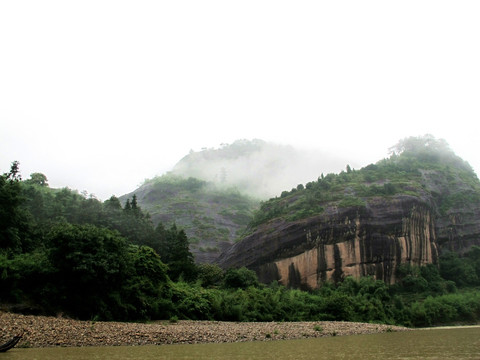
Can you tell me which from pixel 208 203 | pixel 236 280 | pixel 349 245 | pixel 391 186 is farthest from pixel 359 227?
pixel 208 203

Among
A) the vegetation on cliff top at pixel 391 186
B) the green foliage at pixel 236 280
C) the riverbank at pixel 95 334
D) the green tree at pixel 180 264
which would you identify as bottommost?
the riverbank at pixel 95 334

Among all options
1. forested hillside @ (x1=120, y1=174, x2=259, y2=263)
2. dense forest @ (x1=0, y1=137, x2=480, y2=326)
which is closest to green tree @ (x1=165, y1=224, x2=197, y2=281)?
dense forest @ (x1=0, y1=137, x2=480, y2=326)

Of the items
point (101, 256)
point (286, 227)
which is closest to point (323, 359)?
point (101, 256)

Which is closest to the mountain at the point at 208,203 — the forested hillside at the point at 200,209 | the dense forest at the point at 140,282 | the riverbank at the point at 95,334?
the forested hillside at the point at 200,209

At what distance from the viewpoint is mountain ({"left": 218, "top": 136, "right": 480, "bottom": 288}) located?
73688 mm

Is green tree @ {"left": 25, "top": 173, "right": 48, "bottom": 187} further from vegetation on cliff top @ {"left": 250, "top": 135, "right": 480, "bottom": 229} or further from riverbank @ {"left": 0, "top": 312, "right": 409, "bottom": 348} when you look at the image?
riverbank @ {"left": 0, "top": 312, "right": 409, "bottom": 348}

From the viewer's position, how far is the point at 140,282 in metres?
36.8

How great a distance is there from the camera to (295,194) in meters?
94.4

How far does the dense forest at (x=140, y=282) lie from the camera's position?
30094mm

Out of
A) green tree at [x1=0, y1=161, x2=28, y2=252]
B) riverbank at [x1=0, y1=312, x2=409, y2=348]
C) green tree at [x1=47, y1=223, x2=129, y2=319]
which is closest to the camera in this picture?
riverbank at [x1=0, y1=312, x2=409, y2=348]

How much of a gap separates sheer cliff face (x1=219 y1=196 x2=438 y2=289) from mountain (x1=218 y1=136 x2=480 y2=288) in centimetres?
18

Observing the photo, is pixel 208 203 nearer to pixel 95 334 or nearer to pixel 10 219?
pixel 10 219

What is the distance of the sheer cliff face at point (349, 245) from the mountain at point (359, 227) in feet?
0.59

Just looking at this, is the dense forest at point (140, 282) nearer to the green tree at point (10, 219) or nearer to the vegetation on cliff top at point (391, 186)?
the green tree at point (10, 219)
